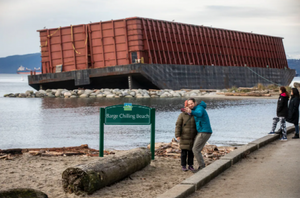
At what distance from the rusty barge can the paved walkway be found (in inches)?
1233

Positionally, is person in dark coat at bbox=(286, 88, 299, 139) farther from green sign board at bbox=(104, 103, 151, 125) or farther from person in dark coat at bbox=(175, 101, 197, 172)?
green sign board at bbox=(104, 103, 151, 125)

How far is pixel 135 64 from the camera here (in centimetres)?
4006

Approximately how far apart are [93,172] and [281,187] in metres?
2.80

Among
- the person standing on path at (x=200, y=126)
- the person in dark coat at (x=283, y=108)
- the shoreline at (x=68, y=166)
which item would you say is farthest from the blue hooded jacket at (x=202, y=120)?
the person in dark coat at (x=283, y=108)

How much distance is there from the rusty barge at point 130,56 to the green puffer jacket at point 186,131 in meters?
32.0

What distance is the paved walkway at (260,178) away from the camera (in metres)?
6.30

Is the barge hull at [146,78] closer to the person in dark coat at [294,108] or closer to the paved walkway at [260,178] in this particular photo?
the person in dark coat at [294,108]

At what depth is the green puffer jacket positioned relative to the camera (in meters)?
8.07

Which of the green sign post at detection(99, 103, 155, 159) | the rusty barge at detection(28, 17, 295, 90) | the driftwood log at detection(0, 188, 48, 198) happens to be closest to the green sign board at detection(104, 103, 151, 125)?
the green sign post at detection(99, 103, 155, 159)

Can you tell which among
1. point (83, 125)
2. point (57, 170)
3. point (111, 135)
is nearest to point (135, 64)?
point (83, 125)

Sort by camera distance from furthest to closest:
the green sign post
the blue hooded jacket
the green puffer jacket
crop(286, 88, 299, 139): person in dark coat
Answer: crop(286, 88, 299, 139): person in dark coat, the green sign post, the green puffer jacket, the blue hooded jacket

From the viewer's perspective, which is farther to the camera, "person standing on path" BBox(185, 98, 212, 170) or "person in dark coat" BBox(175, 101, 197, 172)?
"person in dark coat" BBox(175, 101, 197, 172)

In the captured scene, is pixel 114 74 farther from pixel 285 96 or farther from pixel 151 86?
pixel 285 96

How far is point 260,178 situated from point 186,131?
159 centimetres
